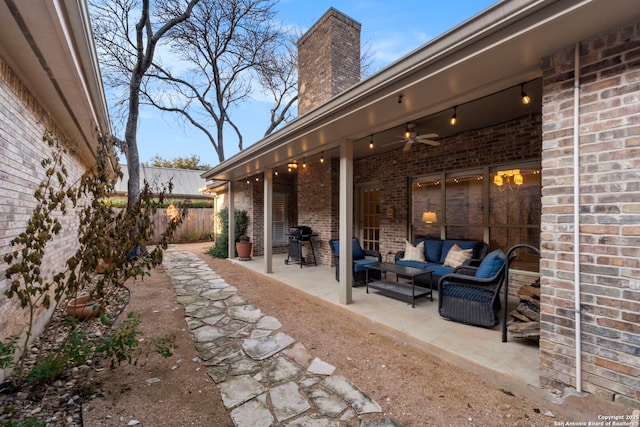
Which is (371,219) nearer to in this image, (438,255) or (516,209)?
(438,255)

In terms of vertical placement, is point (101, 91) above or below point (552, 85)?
above

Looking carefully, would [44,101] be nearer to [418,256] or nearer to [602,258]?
[602,258]

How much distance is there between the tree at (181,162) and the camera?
2756cm

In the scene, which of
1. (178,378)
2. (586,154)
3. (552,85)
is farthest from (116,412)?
(552,85)

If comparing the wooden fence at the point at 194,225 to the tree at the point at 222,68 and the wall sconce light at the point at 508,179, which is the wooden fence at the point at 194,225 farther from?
the wall sconce light at the point at 508,179

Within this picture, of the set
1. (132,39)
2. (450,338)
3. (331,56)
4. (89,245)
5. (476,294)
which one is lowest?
(450,338)

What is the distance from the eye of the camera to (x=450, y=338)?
3.06 meters

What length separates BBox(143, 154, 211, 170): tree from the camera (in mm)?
27556

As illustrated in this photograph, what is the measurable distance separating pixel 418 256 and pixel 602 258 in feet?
11.9

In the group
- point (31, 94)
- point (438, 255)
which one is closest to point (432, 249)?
point (438, 255)

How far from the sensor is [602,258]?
74.2 inches

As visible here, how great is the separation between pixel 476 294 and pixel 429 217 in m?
2.70

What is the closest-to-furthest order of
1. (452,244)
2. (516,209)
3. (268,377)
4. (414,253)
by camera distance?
(268,377) < (516,209) < (452,244) < (414,253)

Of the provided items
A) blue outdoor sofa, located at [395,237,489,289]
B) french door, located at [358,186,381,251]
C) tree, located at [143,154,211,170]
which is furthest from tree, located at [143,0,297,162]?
tree, located at [143,154,211,170]
